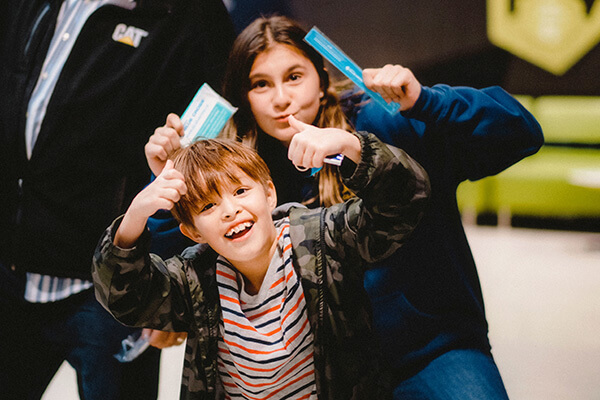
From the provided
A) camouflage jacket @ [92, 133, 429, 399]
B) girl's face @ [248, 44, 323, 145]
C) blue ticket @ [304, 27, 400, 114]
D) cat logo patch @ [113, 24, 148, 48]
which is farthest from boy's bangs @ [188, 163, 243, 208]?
cat logo patch @ [113, 24, 148, 48]

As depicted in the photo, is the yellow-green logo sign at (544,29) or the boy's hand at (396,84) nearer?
the boy's hand at (396,84)

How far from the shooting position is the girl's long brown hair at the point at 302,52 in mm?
1146

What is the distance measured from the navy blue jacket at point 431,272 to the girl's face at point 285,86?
114 millimetres

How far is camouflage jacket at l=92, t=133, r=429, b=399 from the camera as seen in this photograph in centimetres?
90

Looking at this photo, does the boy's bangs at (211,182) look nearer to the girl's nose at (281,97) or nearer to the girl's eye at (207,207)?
the girl's eye at (207,207)

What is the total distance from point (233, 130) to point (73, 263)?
1.74 ft

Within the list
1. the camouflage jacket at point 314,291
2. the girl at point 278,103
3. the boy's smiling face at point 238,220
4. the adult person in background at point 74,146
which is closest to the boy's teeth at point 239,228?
the boy's smiling face at point 238,220

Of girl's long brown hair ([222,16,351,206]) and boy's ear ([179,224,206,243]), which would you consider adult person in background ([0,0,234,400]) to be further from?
boy's ear ([179,224,206,243])

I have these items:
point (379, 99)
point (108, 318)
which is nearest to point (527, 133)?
point (379, 99)

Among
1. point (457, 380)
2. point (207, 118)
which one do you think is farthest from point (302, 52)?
point (457, 380)

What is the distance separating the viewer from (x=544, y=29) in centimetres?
117

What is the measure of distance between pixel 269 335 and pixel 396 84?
1.71ft

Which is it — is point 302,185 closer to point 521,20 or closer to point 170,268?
point 170,268

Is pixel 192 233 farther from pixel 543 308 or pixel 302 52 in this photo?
pixel 543 308
